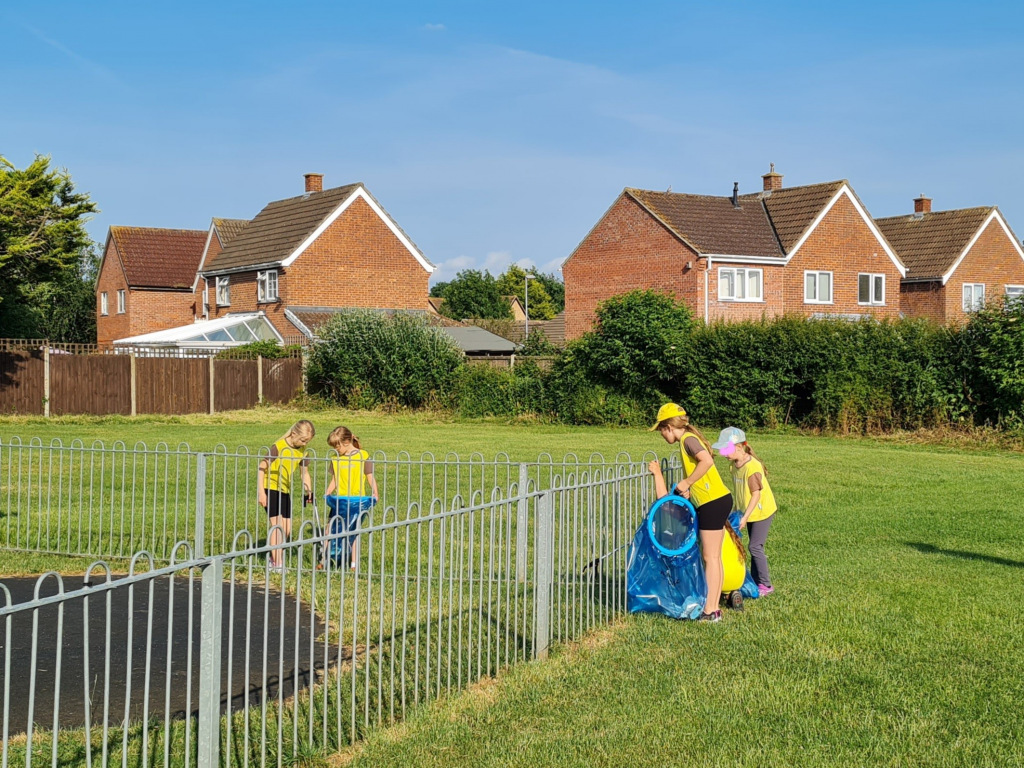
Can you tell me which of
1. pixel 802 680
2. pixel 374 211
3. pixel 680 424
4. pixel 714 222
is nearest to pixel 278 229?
pixel 374 211

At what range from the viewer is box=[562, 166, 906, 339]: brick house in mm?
41438

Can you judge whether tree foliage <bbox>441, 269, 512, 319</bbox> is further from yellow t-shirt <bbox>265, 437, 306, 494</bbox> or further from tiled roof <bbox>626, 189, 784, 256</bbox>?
yellow t-shirt <bbox>265, 437, 306, 494</bbox>

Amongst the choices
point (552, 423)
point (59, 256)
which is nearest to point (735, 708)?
point (552, 423)

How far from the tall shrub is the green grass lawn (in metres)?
22.0

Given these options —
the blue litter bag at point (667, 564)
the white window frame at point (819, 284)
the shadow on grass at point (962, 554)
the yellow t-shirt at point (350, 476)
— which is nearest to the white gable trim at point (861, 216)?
the white window frame at point (819, 284)

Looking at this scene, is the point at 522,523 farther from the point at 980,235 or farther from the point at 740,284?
the point at 980,235

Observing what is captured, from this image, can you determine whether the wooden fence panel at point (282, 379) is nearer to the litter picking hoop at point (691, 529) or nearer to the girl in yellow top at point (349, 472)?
the girl in yellow top at point (349, 472)

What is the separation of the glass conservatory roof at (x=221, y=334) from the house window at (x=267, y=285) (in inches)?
31.7

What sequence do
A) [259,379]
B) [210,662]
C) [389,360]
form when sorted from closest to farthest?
[210,662]
[389,360]
[259,379]

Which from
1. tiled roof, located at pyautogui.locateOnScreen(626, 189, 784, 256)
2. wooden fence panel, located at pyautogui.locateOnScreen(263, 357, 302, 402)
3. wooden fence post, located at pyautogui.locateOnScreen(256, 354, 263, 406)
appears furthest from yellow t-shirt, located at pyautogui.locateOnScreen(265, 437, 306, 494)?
tiled roof, located at pyautogui.locateOnScreen(626, 189, 784, 256)

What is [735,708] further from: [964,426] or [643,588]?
[964,426]

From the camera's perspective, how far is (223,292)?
48.5m

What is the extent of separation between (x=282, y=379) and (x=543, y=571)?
29.6 metres

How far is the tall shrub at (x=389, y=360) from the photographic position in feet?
112
